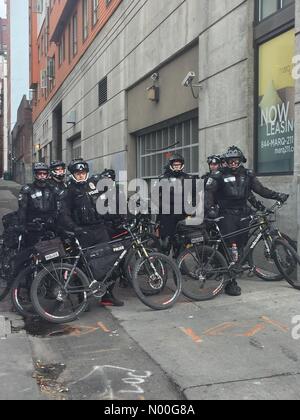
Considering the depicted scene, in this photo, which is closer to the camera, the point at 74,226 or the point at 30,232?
the point at 74,226

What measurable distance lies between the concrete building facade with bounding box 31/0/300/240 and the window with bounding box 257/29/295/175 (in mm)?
15

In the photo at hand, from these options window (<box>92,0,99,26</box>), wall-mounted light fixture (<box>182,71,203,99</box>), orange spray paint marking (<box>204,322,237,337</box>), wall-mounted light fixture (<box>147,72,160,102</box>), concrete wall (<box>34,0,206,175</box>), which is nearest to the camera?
orange spray paint marking (<box>204,322,237,337</box>)

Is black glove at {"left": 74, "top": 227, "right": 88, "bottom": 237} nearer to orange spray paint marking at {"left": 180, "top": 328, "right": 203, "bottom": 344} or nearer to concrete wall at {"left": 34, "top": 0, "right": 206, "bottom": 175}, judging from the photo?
orange spray paint marking at {"left": 180, "top": 328, "right": 203, "bottom": 344}

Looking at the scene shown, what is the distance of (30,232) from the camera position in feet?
22.3

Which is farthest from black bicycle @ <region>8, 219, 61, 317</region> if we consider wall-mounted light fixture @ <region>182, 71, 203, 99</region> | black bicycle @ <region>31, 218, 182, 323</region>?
wall-mounted light fixture @ <region>182, 71, 203, 99</region>

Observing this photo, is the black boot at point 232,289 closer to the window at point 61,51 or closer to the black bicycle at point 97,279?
the black bicycle at point 97,279

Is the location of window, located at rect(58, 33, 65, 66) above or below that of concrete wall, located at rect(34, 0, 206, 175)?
above

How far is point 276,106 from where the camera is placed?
26.1ft

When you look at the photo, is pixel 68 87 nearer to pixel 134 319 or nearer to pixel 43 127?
pixel 43 127

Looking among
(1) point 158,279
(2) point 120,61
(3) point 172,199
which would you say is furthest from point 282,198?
(2) point 120,61

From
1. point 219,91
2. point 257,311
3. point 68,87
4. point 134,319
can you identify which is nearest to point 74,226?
point 134,319

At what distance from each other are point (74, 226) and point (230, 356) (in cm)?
252

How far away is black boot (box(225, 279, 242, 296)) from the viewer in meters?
6.61
